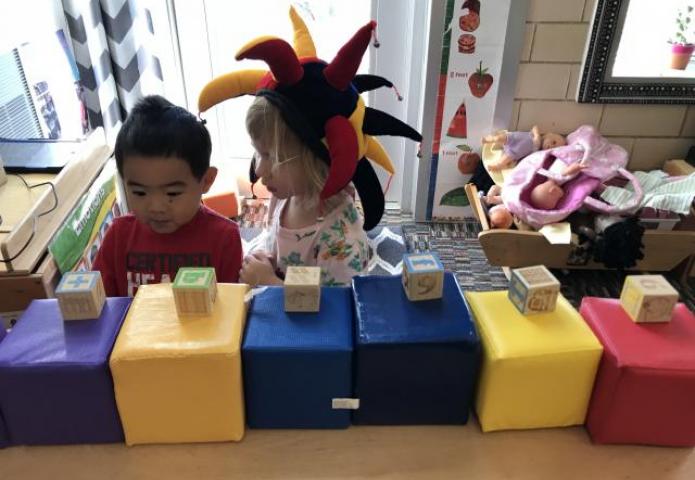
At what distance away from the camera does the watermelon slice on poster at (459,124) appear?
Answer: 87.8 inches

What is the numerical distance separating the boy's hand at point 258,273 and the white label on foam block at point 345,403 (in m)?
0.43

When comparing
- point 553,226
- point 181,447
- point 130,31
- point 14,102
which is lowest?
point 553,226

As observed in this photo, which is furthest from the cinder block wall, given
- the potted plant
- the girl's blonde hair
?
the girl's blonde hair

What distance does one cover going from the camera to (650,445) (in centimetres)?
71

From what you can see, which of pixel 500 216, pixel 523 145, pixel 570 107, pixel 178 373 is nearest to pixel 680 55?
pixel 570 107

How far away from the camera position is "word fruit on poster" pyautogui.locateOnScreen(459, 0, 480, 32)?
6.68ft

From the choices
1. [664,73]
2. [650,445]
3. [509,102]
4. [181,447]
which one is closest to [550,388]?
[650,445]

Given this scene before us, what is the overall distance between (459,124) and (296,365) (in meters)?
1.77

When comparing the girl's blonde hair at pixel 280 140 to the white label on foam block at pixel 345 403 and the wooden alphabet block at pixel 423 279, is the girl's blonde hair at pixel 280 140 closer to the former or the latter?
the wooden alphabet block at pixel 423 279

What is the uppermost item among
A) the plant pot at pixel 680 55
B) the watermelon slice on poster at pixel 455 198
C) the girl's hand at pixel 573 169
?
the plant pot at pixel 680 55

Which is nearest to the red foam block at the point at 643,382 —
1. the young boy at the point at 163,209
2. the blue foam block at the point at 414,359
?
the blue foam block at the point at 414,359

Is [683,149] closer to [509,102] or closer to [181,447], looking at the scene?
[509,102]

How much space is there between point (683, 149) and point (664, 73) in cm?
32

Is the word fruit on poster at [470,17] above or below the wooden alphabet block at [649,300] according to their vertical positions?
above
